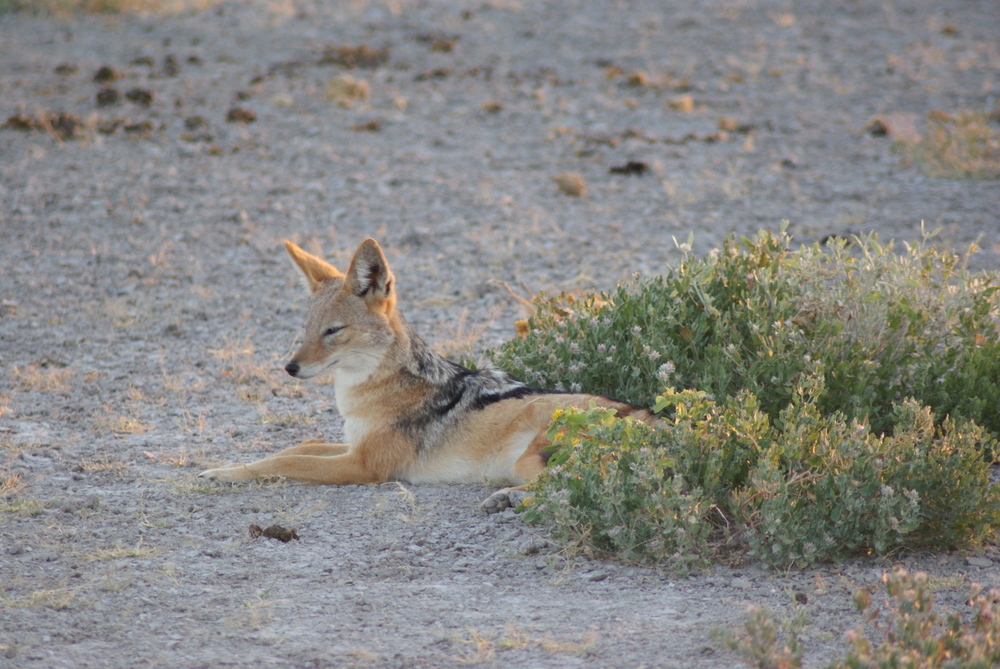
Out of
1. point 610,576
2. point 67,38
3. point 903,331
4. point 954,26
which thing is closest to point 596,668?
point 610,576

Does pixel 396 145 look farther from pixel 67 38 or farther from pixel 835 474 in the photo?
pixel 835 474

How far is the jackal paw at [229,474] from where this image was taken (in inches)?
219

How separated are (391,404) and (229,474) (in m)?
1.02

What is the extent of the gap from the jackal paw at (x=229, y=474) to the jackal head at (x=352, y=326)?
2.08 ft

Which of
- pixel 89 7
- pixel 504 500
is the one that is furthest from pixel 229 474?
pixel 89 7

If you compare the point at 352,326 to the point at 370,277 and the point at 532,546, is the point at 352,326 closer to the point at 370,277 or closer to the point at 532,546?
the point at 370,277

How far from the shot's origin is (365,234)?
10.6 metres

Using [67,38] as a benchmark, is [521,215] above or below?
below

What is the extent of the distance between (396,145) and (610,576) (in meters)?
10.0

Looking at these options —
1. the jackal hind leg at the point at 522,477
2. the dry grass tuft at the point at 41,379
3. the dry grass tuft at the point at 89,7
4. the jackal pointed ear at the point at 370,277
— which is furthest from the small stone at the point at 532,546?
the dry grass tuft at the point at 89,7

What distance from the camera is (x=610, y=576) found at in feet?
14.6

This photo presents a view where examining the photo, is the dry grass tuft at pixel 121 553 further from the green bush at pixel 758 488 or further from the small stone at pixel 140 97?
the small stone at pixel 140 97

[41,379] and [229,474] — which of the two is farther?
[41,379]

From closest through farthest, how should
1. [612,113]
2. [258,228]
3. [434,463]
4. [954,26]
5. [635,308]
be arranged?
[434,463]
[635,308]
[258,228]
[612,113]
[954,26]
